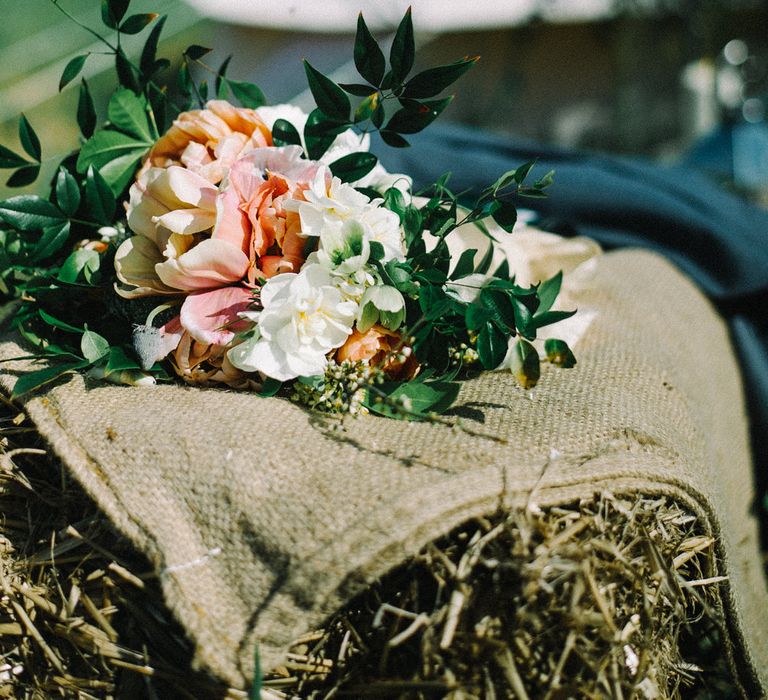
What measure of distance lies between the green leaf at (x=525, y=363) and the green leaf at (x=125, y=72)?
1.98 ft

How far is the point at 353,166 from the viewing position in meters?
0.79

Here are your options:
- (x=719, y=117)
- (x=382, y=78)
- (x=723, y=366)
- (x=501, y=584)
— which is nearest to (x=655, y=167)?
(x=723, y=366)

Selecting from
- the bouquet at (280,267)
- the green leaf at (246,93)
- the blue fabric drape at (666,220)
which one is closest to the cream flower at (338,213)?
the bouquet at (280,267)

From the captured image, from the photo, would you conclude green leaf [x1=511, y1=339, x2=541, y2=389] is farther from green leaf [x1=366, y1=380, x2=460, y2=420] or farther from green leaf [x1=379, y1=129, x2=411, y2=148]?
green leaf [x1=379, y1=129, x2=411, y2=148]

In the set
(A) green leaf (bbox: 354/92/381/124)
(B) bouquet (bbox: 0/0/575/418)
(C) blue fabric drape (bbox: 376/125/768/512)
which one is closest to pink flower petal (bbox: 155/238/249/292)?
(B) bouquet (bbox: 0/0/575/418)

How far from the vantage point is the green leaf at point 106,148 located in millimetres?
835

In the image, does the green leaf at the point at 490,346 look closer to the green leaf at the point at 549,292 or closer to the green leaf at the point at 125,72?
the green leaf at the point at 549,292

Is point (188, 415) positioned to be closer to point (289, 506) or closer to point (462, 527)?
point (289, 506)

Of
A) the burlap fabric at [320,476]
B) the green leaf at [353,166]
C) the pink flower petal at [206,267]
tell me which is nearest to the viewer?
the burlap fabric at [320,476]

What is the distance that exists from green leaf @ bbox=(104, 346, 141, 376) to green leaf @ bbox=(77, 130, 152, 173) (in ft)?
0.77

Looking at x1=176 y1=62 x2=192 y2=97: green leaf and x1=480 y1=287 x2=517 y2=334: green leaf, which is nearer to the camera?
x1=480 y1=287 x2=517 y2=334: green leaf

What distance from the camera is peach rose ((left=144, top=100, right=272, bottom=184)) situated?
78cm

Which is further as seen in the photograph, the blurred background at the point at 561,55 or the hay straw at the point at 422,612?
the blurred background at the point at 561,55

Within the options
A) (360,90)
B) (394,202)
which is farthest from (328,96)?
(394,202)
